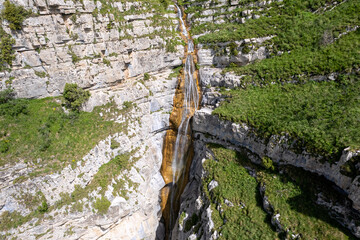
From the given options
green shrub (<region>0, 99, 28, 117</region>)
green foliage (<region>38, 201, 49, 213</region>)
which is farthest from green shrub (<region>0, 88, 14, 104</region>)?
green foliage (<region>38, 201, 49, 213</region>)

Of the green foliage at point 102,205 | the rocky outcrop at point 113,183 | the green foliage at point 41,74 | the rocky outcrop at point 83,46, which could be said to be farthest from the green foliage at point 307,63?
the green foliage at point 41,74

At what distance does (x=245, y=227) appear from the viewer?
52.3 feet

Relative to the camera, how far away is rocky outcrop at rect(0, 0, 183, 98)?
69.7ft

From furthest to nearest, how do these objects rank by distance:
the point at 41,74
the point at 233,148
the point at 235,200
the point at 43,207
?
1. the point at 233,148
2. the point at 41,74
3. the point at 43,207
4. the point at 235,200

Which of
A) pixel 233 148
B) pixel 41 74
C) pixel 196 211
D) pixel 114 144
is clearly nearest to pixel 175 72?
pixel 114 144

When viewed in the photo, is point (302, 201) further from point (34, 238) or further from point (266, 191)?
point (34, 238)

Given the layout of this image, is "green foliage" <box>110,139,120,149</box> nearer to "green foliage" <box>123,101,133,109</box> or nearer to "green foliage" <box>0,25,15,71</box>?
"green foliage" <box>123,101,133,109</box>

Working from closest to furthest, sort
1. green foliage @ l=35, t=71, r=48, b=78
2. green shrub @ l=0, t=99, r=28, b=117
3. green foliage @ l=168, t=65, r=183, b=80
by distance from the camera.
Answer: green shrub @ l=0, t=99, r=28, b=117
green foliage @ l=35, t=71, r=48, b=78
green foliage @ l=168, t=65, r=183, b=80

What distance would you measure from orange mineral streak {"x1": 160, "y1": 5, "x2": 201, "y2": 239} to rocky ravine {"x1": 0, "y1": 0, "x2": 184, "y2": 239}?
3.24ft

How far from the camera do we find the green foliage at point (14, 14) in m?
19.5

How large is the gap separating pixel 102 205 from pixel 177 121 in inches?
592

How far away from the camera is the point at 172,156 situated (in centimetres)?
2888

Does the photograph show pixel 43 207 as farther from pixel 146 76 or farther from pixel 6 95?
pixel 146 76

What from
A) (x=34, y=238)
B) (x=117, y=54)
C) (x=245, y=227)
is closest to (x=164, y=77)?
(x=117, y=54)
